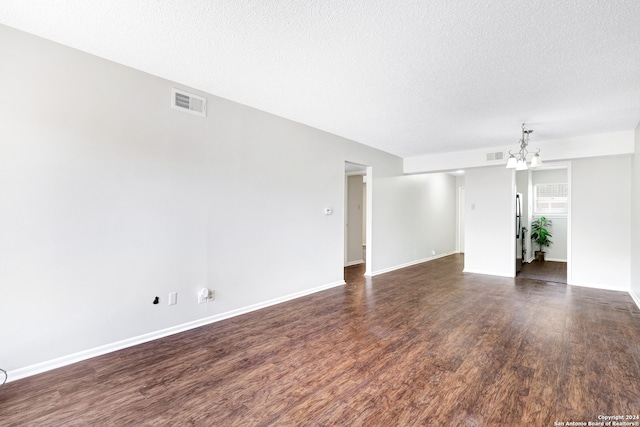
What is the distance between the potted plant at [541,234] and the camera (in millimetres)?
7875

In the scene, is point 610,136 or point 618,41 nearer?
point 618,41

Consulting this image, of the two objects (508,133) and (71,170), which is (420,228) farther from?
(71,170)

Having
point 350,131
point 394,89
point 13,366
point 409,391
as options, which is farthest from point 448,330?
point 13,366

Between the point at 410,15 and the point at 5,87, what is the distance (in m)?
2.90

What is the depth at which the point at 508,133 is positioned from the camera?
4.68 metres

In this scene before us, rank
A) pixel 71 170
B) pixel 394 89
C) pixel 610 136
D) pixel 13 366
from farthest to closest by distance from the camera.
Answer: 1. pixel 610 136
2. pixel 394 89
3. pixel 71 170
4. pixel 13 366

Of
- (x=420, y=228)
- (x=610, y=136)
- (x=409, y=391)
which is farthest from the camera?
(x=420, y=228)

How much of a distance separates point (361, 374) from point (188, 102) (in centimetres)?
305

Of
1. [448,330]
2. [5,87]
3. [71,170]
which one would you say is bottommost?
[448,330]

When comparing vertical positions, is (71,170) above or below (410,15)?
below

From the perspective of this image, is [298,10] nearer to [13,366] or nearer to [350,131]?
[350,131]

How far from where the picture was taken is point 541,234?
7855 mm

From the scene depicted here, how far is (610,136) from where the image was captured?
4.59m

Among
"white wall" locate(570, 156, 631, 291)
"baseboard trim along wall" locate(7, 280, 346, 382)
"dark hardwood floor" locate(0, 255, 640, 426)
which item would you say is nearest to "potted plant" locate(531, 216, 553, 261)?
"white wall" locate(570, 156, 631, 291)
